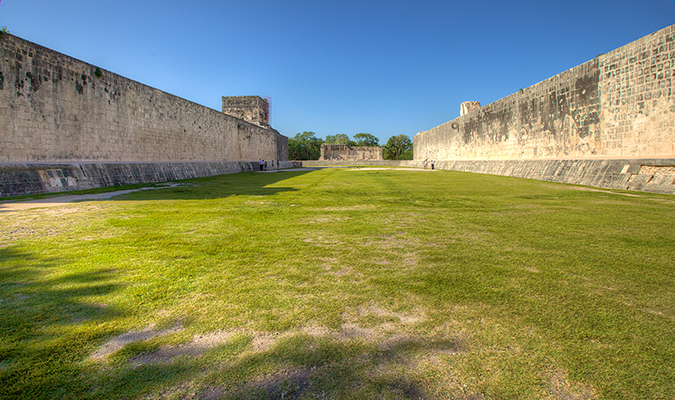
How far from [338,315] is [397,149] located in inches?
3404

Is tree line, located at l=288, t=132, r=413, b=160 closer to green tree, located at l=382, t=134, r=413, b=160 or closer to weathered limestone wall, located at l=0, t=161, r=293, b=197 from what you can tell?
green tree, located at l=382, t=134, r=413, b=160

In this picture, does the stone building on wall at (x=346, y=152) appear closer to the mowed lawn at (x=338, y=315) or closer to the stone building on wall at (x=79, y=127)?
the stone building on wall at (x=79, y=127)

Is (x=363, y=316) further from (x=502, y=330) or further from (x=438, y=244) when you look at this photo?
(x=438, y=244)

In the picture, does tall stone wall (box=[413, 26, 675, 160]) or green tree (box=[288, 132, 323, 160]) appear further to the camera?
green tree (box=[288, 132, 323, 160])

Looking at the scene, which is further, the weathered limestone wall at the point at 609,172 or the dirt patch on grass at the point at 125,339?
the weathered limestone wall at the point at 609,172

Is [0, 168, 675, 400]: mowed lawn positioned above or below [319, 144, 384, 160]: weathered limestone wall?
below

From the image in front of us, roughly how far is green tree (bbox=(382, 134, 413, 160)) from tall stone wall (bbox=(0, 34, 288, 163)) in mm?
69963

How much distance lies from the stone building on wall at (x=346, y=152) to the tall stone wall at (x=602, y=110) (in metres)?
33.2

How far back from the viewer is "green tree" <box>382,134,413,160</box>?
84.4 m

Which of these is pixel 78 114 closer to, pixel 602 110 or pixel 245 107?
pixel 602 110

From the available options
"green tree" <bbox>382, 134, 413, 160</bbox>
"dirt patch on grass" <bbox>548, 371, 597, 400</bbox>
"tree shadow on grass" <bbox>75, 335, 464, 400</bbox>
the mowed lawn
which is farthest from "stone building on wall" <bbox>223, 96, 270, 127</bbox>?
"green tree" <bbox>382, 134, 413, 160</bbox>

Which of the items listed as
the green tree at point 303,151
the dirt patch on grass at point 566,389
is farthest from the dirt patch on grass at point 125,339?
the green tree at point 303,151

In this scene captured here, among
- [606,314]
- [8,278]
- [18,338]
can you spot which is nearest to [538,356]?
[606,314]

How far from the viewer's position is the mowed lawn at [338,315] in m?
1.22
